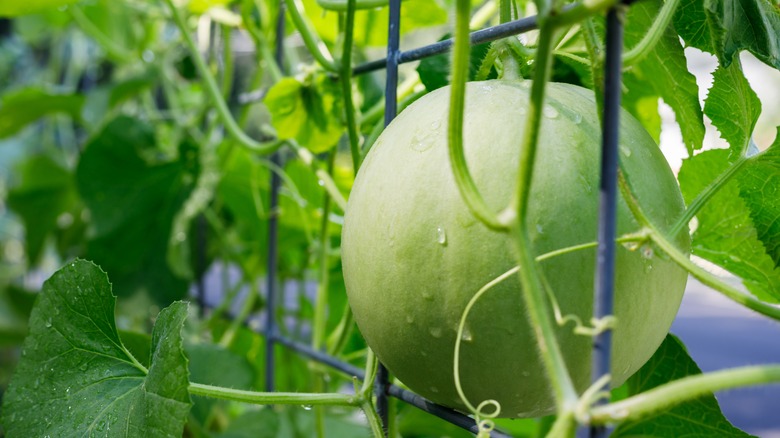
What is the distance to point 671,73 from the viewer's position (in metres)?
0.48

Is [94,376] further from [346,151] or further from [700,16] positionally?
[346,151]

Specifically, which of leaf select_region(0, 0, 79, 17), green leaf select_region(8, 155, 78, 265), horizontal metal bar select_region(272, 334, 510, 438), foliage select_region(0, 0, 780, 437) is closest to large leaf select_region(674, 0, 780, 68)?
foliage select_region(0, 0, 780, 437)

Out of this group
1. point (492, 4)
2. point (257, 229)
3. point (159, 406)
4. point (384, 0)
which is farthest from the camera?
point (257, 229)

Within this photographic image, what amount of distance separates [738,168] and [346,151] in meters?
0.80

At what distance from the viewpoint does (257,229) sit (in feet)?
3.60

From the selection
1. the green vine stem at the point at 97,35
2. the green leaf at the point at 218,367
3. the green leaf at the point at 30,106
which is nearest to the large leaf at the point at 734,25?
the green leaf at the point at 218,367

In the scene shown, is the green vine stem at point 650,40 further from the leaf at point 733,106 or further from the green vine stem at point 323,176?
the green vine stem at point 323,176

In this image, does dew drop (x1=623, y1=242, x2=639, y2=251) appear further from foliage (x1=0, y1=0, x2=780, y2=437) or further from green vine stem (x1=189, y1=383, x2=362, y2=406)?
green vine stem (x1=189, y1=383, x2=362, y2=406)

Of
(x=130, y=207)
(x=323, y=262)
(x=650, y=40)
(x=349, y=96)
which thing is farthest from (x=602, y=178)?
(x=130, y=207)

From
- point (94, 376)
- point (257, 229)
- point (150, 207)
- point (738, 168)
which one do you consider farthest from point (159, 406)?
point (150, 207)

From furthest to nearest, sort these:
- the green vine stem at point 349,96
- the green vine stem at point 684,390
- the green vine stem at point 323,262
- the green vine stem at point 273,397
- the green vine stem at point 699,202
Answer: the green vine stem at point 323,262
the green vine stem at point 349,96
the green vine stem at point 273,397
the green vine stem at point 699,202
the green vine stem at point 684,390

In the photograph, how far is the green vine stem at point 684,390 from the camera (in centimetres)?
24

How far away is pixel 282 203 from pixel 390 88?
0.44 metres

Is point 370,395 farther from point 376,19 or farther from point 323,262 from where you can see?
point 376,19
